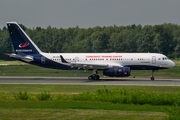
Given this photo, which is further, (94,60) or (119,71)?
(94,60)

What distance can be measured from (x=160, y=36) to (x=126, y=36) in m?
17.7

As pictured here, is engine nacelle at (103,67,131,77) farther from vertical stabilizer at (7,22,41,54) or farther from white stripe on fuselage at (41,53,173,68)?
vertical stabilizer at (7,22,41,54)

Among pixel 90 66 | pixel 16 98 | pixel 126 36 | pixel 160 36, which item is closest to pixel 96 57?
pixel 90 66

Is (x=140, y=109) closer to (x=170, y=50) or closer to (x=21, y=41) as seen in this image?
(x=21, y=41)

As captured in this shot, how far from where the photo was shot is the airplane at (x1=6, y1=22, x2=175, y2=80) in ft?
132

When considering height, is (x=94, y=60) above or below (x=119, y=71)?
above


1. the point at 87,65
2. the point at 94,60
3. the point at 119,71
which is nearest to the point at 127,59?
the point at 119,71

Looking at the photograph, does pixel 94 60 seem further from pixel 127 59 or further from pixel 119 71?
pixel 127 59

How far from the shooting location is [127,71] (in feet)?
127

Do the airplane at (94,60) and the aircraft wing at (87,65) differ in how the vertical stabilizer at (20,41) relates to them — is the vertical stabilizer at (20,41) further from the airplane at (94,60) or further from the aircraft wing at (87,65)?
the aircraft wing at (87,65)

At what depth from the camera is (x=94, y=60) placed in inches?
1665

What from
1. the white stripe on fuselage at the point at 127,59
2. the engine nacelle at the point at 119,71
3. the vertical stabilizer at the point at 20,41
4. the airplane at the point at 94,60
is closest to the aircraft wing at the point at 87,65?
the airplane at the point at 94,60

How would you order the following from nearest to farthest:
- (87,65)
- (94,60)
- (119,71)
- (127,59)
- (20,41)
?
(119,71) < (87,65) < (127,59) < (94,60) < (20,41)

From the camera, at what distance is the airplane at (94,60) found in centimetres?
4034
